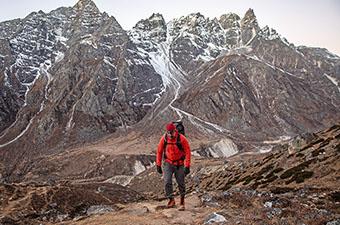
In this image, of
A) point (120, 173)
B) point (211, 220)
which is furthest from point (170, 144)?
point (120, 173)

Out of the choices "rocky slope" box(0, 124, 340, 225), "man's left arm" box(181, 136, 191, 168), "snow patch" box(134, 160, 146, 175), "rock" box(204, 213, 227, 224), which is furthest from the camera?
"snow patch" box(134, 160, 146, 175)

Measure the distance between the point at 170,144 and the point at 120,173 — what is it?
158239 mm

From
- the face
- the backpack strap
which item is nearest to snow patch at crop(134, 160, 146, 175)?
the backpack strap

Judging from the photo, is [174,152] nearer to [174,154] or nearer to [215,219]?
[174,154]

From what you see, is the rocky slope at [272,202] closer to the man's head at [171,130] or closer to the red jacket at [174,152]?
the red jacket at [174,152]

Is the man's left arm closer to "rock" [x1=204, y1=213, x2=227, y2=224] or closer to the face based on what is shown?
the face

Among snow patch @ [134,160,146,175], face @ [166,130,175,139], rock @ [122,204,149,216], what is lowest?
snow patch @ [134,160,146,175]

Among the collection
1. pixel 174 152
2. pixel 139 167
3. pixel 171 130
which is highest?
pixel 171 130

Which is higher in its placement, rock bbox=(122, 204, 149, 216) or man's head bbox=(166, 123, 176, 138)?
man's head bbox=(166, 123, 176, 138)

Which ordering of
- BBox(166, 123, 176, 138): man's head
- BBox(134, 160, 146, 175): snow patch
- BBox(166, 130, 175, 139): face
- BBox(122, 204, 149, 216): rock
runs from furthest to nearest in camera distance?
BBox(134, 160, 146, 175): snow patch < BBox(122, 204, 149, 216): rock < BBox(166, 130, 175, 139): face < BBox(166, 123, 176, 138): man's head

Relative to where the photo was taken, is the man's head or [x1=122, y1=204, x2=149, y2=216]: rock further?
[x1=122, y1=204, x2=149, y2=216]: rock

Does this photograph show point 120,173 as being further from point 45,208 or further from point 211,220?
point 211,220

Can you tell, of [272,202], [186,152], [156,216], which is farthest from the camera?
[272,202]

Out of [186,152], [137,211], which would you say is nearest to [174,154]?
[186,152]
